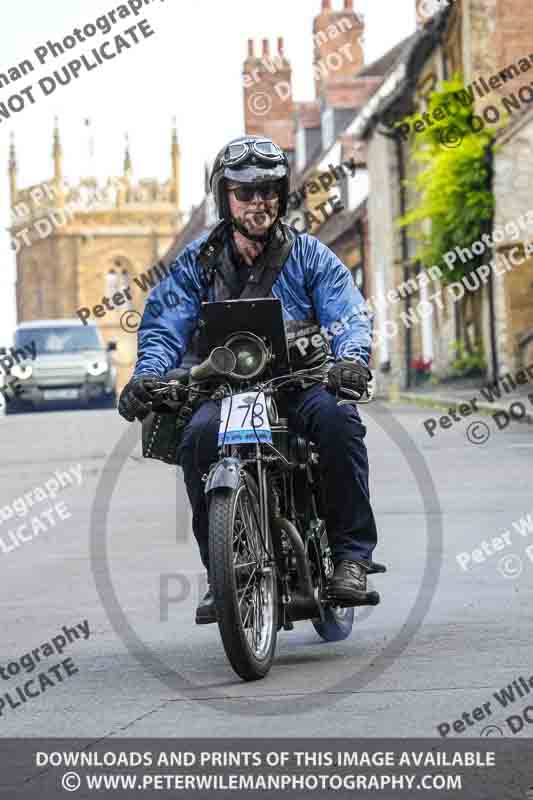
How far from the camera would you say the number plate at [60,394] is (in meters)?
37.1

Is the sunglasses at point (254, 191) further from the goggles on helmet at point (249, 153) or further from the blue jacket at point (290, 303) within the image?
the blue jacket at point (290, 303)

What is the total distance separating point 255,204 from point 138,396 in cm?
86

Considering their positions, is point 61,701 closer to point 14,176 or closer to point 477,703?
point 477,703

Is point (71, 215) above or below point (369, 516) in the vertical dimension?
above

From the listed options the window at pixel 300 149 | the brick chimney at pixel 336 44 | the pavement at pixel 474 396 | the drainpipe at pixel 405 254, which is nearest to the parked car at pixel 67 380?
the pavement at pixel 474 396

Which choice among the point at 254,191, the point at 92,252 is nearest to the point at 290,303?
the point at 254,191

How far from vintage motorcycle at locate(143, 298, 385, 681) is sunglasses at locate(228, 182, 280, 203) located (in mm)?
502

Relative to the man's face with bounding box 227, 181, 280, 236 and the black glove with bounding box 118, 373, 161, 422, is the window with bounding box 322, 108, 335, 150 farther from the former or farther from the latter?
the black glove with bounding box 118, 373, 161, 422

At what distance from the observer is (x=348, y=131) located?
178ft

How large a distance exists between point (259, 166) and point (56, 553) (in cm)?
497

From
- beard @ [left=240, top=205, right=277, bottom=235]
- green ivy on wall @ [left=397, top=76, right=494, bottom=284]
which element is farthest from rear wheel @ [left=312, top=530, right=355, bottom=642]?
green ivy on wall @ [left=397, top=76, right=494, bottom=284]

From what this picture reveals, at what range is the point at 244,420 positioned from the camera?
19.9ft

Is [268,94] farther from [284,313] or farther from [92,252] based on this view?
[92,252]
